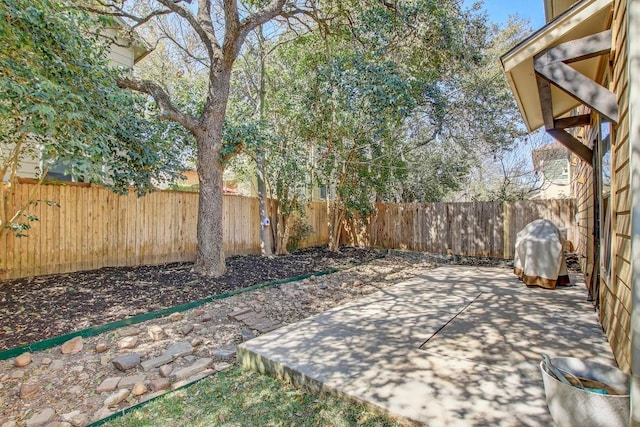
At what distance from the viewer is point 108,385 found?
8.96 feet

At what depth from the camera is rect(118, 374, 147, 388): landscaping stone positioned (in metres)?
2.74

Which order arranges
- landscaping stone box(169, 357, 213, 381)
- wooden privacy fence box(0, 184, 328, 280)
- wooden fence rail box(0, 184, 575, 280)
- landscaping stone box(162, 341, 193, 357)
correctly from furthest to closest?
wooden fence rail box(0, 184, 575, 280) → wooden privacy fence box(0, 184, 328, 280) → landscaping stone box(162, 341, 193, 357) → landscaping stone box(169, 357, 213, 381)

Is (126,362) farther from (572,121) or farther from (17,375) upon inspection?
(572,121)

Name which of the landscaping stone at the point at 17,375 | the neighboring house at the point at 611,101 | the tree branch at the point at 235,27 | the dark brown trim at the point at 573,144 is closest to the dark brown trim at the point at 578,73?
the neighboring house at the point at 611,101

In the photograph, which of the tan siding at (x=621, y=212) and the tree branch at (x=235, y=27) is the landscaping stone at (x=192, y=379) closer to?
the tan siding at (x=621, y=212)

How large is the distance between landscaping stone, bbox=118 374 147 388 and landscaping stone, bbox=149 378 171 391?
0.41ft

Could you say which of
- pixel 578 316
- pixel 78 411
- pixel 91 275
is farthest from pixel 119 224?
pixel 578 316

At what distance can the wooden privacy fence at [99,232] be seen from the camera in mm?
4719

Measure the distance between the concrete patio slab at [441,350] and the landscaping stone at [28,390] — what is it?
1588 millimetres

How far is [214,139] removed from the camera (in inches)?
215

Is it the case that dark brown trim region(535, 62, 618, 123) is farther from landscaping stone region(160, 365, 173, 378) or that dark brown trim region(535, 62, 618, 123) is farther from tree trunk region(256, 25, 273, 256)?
tree trunk region(256, 25, 273, 256)

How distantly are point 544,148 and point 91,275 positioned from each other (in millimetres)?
12119

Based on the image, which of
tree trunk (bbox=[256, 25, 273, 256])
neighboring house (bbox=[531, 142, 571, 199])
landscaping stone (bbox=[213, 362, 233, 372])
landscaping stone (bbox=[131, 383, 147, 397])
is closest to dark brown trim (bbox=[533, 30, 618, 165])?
landscaping stone (bbox=[213, 362, 233, 372])

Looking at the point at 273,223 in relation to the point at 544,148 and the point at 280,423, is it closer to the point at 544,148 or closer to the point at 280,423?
the point at 280,423
